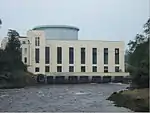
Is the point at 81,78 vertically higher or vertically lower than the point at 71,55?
lower

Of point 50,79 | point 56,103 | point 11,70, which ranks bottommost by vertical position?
point 50,79

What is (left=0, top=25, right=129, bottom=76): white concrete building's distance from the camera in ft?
349

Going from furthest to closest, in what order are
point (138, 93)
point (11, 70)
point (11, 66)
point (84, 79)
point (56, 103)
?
point (84, 79) → point (11, 66) → point (11, 70) → point (56, 103) → point (138, 93)

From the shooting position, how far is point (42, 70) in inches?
4158

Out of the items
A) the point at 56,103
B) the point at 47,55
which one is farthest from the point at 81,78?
the point at 56,103

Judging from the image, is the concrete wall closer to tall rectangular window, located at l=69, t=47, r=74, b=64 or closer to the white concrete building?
the white concrete building

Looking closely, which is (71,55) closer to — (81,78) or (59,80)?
(81,78)

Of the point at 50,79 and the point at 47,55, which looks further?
the point at 47,55

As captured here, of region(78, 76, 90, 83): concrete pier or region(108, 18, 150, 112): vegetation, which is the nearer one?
region(108, 18, 150, 112): vegetation

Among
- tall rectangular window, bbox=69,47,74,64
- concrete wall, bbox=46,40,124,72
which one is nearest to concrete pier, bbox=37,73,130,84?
concrete wall, bbox=46,40,124,72

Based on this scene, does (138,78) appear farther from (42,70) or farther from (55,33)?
(55,33)

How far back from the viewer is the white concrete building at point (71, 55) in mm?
106375

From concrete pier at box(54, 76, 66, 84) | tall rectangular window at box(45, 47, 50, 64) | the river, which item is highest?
tall rectangular window at box(45, 47, 50, 64)

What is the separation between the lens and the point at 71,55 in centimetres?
11062
